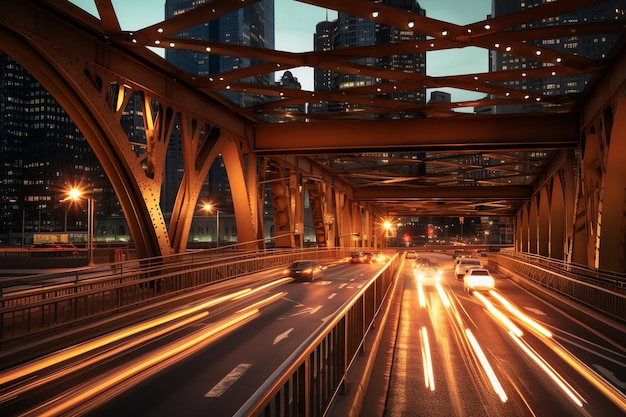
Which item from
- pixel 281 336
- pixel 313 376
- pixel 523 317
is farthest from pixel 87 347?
pixel 523 317

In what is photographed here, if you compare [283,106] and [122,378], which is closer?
[122,378]

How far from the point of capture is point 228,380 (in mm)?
9891

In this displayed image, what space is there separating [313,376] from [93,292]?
34.2 ft

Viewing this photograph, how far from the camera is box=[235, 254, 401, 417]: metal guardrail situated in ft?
13.6

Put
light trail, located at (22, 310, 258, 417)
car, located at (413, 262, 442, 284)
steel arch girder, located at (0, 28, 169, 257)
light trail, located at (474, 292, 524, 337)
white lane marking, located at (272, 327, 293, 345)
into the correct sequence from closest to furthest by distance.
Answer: light trail, located at (22, 310, 258, 417), white lane marking, located at (272, 327, 293, 345), steel arch girder, located at (0, 28, 169, 257), light trail, located at (474, 292, 524, 337), car, located at (413, 262, 442, 284)

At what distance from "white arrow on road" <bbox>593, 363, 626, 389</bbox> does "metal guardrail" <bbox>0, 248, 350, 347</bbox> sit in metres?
11.8

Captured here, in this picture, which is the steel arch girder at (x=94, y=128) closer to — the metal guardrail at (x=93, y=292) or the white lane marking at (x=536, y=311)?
the metal guardrail at (x=93, y=292)

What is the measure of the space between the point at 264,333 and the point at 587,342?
8621 millimetres

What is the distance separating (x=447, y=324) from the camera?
17250 millimetres

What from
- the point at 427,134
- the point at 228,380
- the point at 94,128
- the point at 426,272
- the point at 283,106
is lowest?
the point at 426,272

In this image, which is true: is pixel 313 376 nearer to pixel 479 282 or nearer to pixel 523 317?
pixel 523 317

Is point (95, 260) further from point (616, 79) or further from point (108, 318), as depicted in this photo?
Result: point (616, 79)

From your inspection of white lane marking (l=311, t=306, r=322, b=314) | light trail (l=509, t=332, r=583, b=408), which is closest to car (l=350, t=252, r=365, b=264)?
white lane marking (l=311, t=306, r=322, b=314)

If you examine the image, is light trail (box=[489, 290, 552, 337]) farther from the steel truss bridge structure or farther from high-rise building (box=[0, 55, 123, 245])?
high-rise building (box=[0, 55, 123, 245])
